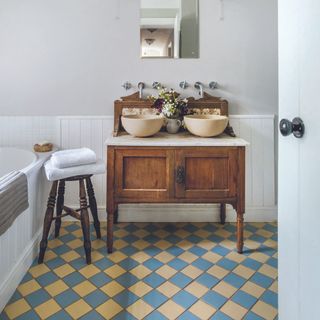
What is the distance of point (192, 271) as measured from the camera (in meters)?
2.02

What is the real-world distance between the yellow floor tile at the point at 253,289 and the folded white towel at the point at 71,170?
1157 mm

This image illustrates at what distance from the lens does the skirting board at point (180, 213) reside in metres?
2.83

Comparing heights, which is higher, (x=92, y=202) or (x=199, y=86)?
(x=199, y=86)

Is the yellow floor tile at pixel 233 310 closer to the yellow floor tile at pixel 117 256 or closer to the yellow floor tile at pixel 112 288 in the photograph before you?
the yellow floor tile at pixel 112 288

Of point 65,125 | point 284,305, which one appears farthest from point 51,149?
point 284,305

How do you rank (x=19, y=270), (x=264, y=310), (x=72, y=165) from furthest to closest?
(x=72, y=165), (x=19, y=270), (x=264, y=310)

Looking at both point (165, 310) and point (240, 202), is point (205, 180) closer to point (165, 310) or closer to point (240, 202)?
point (240, 202)

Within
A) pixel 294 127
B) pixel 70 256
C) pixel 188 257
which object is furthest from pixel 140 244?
pixel 294 127

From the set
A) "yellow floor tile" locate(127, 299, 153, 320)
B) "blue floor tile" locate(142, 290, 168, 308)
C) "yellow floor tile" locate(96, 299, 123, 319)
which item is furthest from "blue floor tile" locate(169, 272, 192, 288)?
"yellow floor tile" locate(96, 299, 123, 319)

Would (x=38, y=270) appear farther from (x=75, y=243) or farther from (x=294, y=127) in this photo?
(x=294, y=127)

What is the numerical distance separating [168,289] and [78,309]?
0.50 metres

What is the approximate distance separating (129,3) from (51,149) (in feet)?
4.43

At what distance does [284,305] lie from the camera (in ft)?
3.54

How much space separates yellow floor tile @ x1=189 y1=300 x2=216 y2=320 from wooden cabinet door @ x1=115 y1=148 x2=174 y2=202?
747 millimetres
